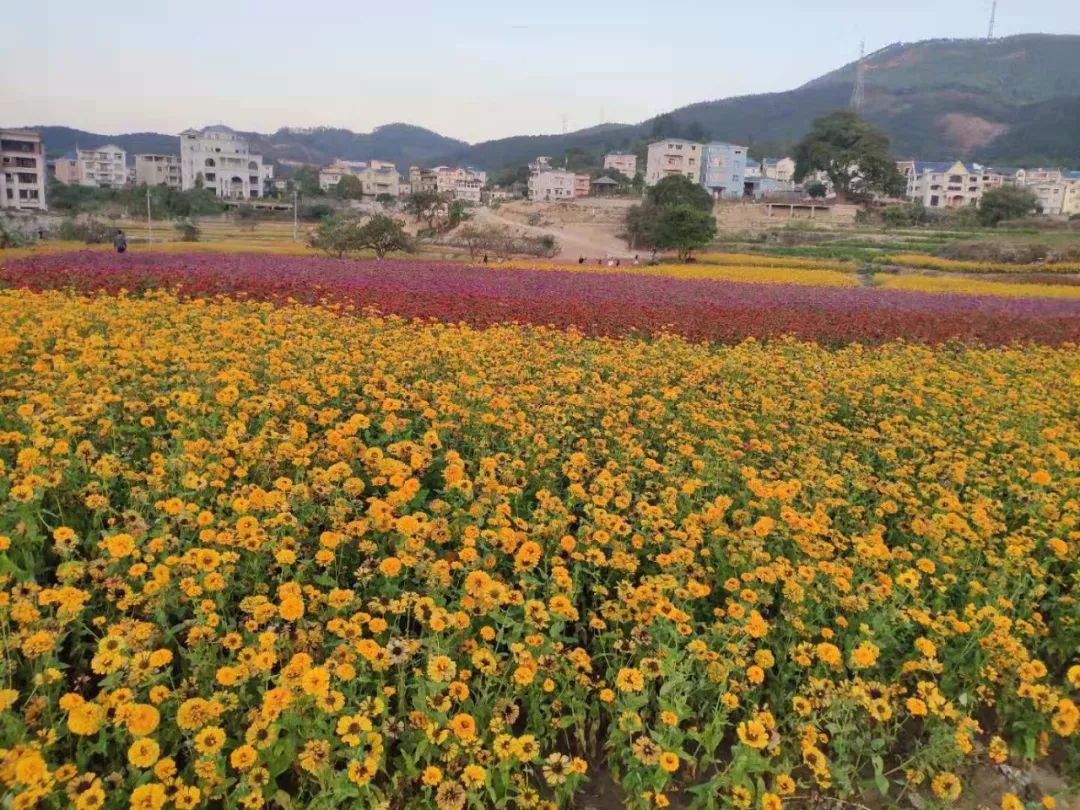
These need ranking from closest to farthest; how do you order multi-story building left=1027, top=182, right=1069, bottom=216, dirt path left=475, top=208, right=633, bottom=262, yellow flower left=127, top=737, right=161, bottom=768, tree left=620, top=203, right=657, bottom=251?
yellow flower left=127, top=737, right=161, bottom=768 → tree left=620, top=203, right=657, bottom=251 → dirt path left=475, top=208, right=633, bottom=262 → multi-story building left=1027, top=182, right=1069, bottom=216

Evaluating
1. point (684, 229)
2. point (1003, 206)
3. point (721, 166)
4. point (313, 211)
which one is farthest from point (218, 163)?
point (1003, 206)

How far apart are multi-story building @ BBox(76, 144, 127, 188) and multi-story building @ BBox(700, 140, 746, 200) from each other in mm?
72943

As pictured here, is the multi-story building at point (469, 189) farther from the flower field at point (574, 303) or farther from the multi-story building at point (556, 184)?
the flower field at point (574, 303)

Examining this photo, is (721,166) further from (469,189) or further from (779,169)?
(469,189)

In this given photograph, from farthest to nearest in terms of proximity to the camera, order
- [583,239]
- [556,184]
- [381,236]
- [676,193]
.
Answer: [556,184] < [583,239] < [676,193] < [381,236]

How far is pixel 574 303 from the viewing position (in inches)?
482

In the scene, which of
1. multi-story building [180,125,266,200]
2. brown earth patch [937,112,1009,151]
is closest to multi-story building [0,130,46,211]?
multi-story building [180,125,266,200]

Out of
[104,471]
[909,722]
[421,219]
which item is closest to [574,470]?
[909,722]

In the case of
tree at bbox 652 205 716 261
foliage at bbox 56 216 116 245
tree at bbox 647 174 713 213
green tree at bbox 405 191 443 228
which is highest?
tree at bbox 647 174 713 213

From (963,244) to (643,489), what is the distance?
39.0 metres

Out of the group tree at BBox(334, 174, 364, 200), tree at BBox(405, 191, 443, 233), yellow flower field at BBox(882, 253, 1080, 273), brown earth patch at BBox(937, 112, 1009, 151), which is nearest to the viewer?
yellow flower field at BBox(882, 253, 1080, 273)

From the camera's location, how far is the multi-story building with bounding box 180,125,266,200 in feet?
277

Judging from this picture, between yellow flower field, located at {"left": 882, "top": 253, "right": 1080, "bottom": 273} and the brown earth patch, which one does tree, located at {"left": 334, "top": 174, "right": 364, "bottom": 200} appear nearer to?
yellow flower field, located at {"left": 882, "top": 253, "right": 1080, "bottom": 273}

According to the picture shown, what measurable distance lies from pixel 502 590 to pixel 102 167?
381 ft
